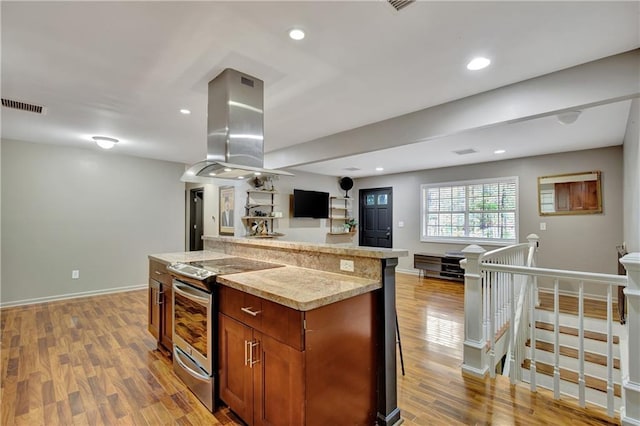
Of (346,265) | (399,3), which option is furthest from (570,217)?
(399,3)

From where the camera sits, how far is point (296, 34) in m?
1.91

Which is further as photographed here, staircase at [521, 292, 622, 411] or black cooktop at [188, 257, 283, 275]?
staircase at [521, 292, 622, 411]

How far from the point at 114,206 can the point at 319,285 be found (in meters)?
4.97

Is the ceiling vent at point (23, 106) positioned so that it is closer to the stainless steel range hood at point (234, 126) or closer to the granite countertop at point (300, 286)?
the stainless steel range hood at point (234, 126)

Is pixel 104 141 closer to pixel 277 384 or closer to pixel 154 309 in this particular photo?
pixel 154 309

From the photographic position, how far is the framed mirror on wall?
478cm

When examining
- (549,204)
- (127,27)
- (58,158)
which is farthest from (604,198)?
(58,158)

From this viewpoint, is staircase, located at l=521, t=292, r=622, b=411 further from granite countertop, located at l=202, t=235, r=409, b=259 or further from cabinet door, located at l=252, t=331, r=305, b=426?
cabinet door, located at l=252, t=331, r=305, b=426

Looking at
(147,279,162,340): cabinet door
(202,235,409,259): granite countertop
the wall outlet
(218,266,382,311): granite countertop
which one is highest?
(202,235,409,259): granite countertop

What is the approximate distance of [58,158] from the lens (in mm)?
→ 4738

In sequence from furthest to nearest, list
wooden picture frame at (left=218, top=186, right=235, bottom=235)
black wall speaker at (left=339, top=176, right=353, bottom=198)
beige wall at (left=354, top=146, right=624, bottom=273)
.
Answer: black wall speaker at (left=339, top=176, right=353, bottom=198) < wooden picture frame at (left=218, top=186, right=235, bottom=235) < beige wall at (left=354, top=146, right=624, bottom=273)

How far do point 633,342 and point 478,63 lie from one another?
81.6 inches

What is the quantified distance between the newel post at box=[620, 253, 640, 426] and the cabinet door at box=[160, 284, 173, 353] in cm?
329

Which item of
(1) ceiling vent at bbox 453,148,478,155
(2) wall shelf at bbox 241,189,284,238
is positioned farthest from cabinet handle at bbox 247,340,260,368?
(1) ceiling vent at bbox 453,148,478,155
